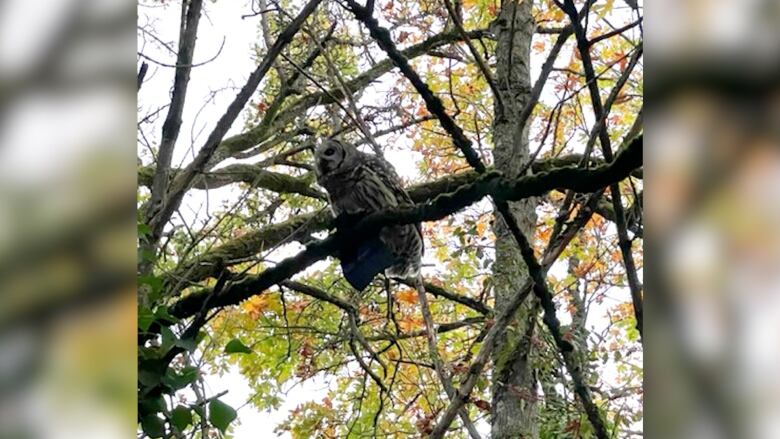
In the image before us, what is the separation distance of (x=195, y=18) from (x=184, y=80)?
11.5 inches

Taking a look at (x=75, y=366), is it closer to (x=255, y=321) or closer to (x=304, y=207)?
(x=255, y=321)

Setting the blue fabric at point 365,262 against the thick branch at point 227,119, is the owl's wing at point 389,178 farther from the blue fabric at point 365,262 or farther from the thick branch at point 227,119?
the thick branch at point 227,119

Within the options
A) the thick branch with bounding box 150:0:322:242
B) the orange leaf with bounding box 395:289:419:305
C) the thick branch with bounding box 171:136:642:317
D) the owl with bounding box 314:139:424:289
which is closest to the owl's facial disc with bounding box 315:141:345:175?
the owl with bounding box 314:139:424:289

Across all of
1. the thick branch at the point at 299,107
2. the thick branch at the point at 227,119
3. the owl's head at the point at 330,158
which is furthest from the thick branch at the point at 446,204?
the thick branch at the point at 299,107

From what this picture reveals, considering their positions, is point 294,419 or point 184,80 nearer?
point 184,80

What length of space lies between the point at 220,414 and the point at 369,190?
2.31 m

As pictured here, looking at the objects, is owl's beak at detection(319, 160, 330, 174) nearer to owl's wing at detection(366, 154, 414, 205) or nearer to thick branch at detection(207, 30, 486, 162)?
owl's wing at detection(366, 154, 414, 205)

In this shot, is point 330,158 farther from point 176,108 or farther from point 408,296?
point 408,296

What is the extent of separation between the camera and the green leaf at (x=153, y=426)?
145 centimetres

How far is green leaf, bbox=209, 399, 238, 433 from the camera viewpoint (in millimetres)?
1568

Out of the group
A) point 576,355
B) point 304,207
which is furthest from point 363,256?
point 304,207

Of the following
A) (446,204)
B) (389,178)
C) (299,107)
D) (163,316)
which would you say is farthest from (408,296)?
(163,316)

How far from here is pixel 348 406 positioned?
612 cm

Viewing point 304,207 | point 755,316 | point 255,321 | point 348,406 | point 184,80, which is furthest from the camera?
point 348,406
